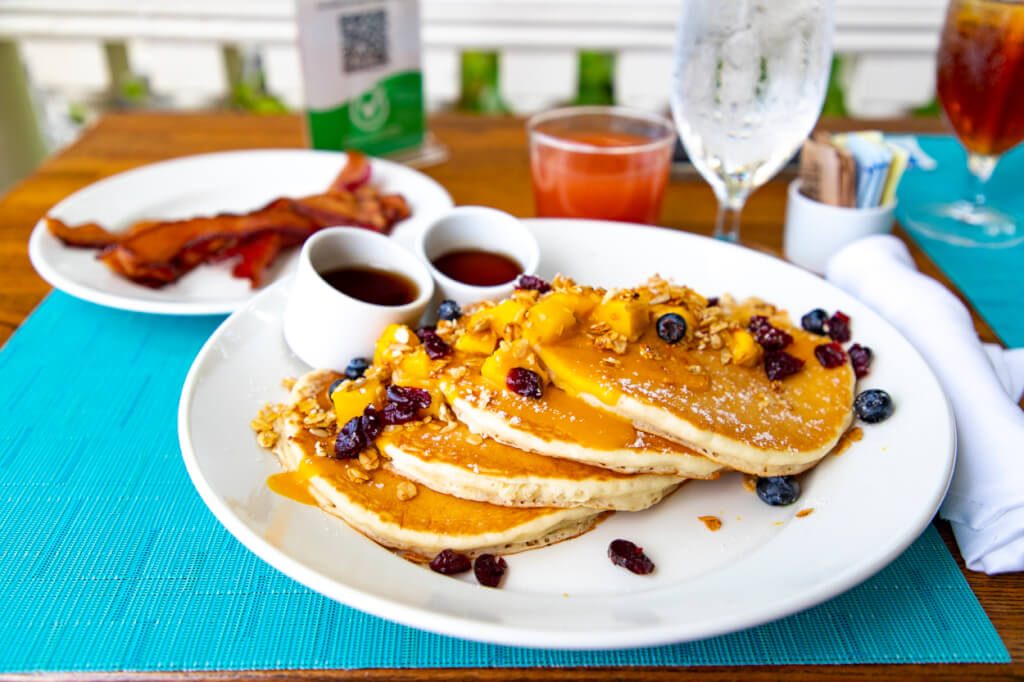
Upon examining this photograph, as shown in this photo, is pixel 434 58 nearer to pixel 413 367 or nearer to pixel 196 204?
pixel 196 204

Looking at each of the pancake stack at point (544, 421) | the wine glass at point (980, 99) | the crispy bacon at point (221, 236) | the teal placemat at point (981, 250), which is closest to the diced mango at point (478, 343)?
the pancake stack at point (544, 421)

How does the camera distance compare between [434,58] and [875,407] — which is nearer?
[875,407]

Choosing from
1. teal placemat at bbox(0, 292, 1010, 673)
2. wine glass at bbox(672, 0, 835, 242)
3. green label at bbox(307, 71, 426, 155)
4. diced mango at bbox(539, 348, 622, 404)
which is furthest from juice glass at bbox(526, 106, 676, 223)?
teal placemat at bbox(0, 292, 1010, 673)

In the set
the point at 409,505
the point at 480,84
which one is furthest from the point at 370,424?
the point at 480,84

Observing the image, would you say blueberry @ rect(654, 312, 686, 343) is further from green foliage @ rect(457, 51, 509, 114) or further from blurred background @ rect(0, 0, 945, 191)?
green foliage @ rect(457, 51, 509, 114)

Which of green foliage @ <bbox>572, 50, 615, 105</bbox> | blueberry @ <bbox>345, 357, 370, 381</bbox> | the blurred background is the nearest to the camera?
blueberry @ <bbox>345, 357, 370, 381</bbox>

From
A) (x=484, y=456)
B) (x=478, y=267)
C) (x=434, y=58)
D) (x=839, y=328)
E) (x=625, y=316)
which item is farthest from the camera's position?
(x=434, y=58)

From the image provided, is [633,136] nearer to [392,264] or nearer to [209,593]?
[392,264]
